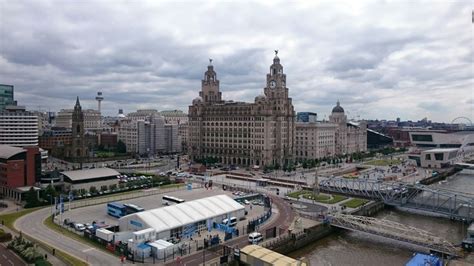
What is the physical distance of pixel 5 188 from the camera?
221 feet

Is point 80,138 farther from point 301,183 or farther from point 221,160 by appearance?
point 301,183

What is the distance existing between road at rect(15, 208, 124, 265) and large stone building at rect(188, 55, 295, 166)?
219 feet

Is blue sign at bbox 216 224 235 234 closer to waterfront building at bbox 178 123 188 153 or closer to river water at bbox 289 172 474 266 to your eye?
river water at bbox 289 172 474 266

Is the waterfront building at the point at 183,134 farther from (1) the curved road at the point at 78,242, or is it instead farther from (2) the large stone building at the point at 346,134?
(1) the curved road at the point at 78,242

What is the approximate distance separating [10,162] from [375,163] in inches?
4099

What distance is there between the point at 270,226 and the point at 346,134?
112 m

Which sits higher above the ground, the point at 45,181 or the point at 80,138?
the point at 80,138

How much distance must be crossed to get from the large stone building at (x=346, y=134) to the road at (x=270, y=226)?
288 ft

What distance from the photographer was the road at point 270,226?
39.1m

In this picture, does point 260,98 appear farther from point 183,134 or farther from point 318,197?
point 183,134

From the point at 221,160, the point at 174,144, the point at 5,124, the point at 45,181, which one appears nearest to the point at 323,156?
the point at 221,160

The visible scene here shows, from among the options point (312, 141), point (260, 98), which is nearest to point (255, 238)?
point (260, 98)

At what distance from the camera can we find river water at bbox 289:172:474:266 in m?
43.0

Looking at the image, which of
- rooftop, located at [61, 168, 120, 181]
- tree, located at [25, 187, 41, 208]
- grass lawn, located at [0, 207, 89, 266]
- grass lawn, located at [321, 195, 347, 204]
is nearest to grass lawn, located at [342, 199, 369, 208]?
grass lawn, located at [321, 195, 347, 204]
